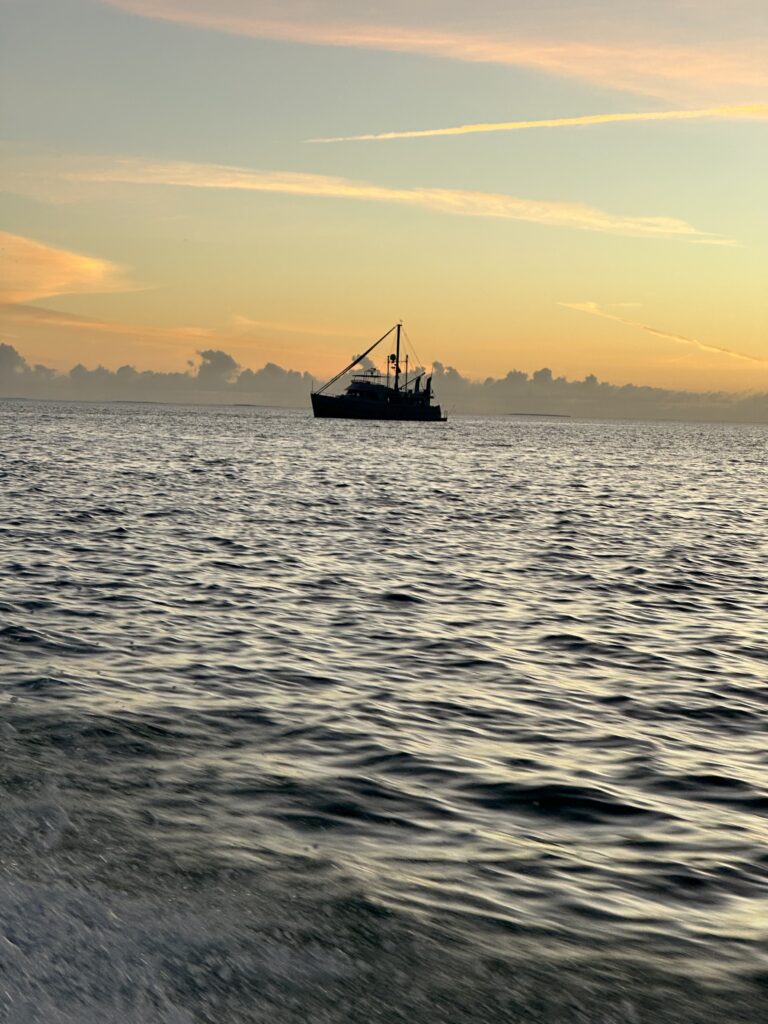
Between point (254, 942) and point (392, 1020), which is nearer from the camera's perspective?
point (392, 1020)

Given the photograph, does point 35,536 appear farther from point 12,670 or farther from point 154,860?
point 154,860

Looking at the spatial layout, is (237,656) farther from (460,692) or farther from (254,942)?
(254,942)

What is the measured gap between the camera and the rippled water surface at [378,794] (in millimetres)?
5352

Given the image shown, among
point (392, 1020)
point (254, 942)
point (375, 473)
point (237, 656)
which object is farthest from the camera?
point (375, 473)

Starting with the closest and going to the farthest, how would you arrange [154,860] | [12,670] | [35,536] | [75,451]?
[154,860]
[12,670]
[35,536]
[75,451]

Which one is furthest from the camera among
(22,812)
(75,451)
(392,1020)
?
(75,451)

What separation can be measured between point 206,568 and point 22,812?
564 inches

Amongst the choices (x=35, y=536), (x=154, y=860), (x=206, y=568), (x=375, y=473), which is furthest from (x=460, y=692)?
(x=375, y=473)

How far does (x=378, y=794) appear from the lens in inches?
328

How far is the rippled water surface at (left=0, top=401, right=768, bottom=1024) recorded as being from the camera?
535 cm

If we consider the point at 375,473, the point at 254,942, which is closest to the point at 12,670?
the point at 254,942

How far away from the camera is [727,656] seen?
14531mm

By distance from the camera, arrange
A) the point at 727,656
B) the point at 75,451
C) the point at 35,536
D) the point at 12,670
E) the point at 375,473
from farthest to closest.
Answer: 1. the point at 75,451
2. the point at 375,473
3. the point at 35,536
4. the point at 727,656
5. the point at 12,670

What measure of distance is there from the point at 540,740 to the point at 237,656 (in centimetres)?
484
